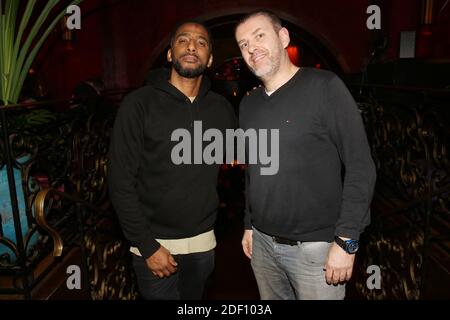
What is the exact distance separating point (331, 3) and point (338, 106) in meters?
5.80

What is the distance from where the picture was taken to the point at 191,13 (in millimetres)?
6684

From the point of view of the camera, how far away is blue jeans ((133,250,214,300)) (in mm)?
2070

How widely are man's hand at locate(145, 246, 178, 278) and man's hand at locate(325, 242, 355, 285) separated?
0.82 m

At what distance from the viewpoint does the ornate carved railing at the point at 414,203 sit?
229cm

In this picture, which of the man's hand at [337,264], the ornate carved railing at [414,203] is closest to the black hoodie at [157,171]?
the man's hand at [337,264]

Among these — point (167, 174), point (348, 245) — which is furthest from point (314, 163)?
point (167, 174)

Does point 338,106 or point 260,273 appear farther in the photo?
point 260,273

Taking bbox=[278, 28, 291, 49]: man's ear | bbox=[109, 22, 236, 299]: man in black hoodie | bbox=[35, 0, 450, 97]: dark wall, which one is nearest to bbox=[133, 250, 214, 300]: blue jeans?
bbox=[109, 22, 236, 299]: man in black hoodie

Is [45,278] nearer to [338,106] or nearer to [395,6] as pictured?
[338,106]

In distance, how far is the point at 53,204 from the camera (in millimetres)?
2357

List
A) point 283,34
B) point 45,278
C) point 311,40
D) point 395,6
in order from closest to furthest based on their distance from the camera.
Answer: point 283,34, point 45,278, point 395,6, point 311,40

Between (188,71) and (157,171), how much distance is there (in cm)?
55

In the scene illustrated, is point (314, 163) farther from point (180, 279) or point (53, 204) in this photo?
point (53, 204)

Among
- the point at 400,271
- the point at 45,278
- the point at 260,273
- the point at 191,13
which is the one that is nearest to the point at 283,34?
the point at 260,273
